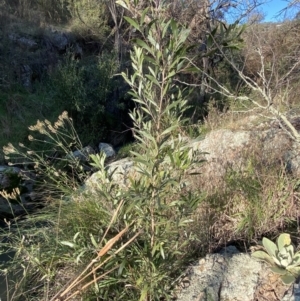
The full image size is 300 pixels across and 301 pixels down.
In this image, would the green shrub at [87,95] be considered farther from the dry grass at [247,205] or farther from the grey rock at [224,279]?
the grey rock at [224,279]

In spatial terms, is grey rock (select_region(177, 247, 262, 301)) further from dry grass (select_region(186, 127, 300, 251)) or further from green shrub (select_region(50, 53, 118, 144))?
green shrub (select_region(50, 53, 118, 144))

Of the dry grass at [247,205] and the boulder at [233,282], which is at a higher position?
the dry grass at [247,205]

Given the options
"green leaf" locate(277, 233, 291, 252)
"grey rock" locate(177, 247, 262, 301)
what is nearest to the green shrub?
"grey rock" locate(177, 247, 262, 301)

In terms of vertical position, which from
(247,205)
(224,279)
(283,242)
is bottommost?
(224,279)

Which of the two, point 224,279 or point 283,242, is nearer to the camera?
point 283,242

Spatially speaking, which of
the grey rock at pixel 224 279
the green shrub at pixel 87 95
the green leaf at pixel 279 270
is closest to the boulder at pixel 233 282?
Result: the grey rock at pixel 224 279

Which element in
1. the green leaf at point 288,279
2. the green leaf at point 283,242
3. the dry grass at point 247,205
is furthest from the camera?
the dry grass at point 247,205

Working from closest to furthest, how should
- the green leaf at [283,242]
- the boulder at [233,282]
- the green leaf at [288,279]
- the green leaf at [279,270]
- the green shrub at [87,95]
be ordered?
1. the green leaf at [288,279]
2. the green leaf at [279,270]
3. the green leaf at [283,242]
4. the boulder at [233,282]
5. the green shrub at [87,95]

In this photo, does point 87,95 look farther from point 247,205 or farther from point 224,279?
point 224,279

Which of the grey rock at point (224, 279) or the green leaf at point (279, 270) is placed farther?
the grey rock at point (224, 279)

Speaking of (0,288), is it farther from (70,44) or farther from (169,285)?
(70,44)

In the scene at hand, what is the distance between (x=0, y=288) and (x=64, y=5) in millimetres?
13772

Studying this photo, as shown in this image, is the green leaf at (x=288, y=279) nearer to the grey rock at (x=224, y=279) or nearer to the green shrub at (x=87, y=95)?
the grey rock at (x=224, y=279)

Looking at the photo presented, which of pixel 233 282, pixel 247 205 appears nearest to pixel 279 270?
pixel 233 282
